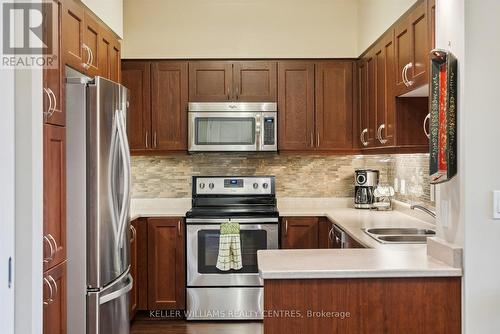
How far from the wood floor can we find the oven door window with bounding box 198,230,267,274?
41 cm

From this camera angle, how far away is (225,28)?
439 cm

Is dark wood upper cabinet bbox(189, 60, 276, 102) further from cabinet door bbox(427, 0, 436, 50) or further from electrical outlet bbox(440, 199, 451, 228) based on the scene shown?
electrical outlet bbox(440, 199, 451, 228)

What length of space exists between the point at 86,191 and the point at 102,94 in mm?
520

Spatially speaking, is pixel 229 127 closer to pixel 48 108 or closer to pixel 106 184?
pixel 106 184

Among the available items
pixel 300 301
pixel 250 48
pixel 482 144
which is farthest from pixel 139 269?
pixel 482 144

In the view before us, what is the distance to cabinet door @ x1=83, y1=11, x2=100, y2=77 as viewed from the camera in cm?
293

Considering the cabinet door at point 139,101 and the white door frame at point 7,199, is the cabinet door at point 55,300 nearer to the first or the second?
the white door frame at point 7,199

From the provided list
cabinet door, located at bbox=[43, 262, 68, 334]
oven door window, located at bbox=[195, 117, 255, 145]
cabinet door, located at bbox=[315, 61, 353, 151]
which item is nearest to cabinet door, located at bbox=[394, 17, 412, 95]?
cabinet door, located at bbox=[315, 61, 353, 151]

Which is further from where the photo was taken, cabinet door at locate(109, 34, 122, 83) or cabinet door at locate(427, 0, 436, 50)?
cabinet door at locate(109, 34, 122, 83)

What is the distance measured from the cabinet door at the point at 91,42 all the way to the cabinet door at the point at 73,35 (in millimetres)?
46

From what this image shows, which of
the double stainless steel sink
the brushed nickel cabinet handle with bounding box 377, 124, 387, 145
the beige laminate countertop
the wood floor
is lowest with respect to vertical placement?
the wood floor

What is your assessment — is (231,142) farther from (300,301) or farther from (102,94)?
(300,301)

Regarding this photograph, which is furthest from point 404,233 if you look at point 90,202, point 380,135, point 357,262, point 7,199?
point 7,199

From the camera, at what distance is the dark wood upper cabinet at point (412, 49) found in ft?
8.91
